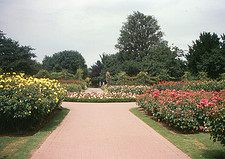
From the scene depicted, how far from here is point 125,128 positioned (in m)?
11.5

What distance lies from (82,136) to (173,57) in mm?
33510

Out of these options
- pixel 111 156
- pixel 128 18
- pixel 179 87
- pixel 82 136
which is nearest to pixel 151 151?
pixel 111 156

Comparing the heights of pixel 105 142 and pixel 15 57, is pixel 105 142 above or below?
below

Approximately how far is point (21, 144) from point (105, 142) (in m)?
2.36

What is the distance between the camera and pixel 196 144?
9.00m

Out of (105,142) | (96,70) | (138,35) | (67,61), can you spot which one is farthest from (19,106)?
(67,61)

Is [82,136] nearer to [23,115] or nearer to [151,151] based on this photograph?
[23,115]

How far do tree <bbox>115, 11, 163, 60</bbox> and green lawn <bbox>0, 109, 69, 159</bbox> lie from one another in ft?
160

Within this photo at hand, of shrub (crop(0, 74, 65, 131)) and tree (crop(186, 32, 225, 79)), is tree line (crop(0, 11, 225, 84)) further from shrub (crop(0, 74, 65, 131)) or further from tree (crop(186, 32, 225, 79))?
shrub (crop(0, 74, 65, 131))

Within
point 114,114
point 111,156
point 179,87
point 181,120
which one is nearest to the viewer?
point 111,156

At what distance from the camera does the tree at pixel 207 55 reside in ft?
140

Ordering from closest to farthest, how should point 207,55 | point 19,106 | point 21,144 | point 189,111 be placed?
point 21,144 → point 19,106 → point 189,111 → point 207,55

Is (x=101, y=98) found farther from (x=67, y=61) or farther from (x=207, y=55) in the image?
(x=67, y=61)

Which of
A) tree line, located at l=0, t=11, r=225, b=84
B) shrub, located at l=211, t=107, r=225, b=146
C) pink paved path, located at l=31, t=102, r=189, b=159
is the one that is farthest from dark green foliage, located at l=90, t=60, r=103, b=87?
shrub, located at l=211, t=107, r=225, b=146
